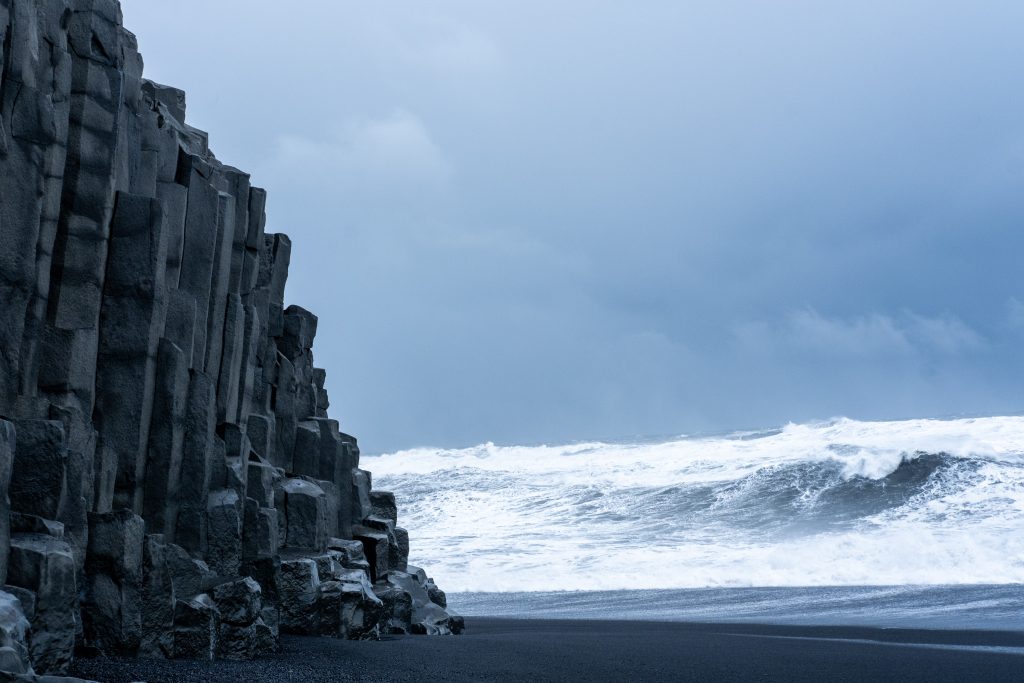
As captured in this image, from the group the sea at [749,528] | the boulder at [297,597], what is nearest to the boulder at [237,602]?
the boulder at [297,597]

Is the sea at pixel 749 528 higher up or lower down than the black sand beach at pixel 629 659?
higher up

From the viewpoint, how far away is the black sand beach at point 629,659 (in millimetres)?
8602

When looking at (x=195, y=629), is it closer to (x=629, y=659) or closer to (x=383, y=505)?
(x=629, y=659)

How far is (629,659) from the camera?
1062 cm

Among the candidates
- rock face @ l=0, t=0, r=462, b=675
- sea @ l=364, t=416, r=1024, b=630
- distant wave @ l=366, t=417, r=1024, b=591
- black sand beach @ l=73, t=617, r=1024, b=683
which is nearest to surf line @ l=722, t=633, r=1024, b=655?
black sand beach @ l=73, t=617, r=1024, b=683

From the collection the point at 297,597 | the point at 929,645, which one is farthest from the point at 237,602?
the point at 929,645

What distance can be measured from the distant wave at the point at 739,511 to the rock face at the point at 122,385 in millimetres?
14007

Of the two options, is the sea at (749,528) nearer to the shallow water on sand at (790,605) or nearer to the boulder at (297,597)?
the shallow water on sand at (790,605)

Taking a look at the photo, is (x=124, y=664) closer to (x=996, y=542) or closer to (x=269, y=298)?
(x=269, y=298)

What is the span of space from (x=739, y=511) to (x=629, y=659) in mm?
20954

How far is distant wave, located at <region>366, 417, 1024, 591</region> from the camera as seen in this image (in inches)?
965

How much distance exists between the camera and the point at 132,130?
9578 millimetres

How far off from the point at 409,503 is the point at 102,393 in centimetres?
2717

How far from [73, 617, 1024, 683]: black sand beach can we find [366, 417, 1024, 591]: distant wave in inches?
425
